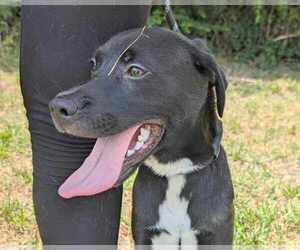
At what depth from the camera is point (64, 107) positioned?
6.88 feet

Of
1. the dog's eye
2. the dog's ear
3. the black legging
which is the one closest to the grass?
the black legging

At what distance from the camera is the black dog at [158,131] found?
7.18 feet

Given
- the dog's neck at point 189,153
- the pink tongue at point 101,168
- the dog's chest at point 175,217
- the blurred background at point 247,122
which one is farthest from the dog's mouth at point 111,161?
the blurred background at point 247,122

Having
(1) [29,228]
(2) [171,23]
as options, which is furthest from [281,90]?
(2) [171,23]

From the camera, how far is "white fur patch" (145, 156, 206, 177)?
8.16 feet

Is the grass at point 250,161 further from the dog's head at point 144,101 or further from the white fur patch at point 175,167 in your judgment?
the dog's head at point 144,101

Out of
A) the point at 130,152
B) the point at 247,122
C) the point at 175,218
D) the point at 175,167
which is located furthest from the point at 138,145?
the point at 247,122

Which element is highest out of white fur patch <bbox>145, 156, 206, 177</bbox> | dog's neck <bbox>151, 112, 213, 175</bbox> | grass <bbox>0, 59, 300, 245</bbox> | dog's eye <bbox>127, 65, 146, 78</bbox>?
dog's eye <bbox>127, 65, 146, 78</bbox>

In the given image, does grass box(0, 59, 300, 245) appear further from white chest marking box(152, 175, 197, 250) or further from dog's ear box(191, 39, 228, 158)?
dog's ear box(191, 39, 228, 158)

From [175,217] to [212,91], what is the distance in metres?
0.45

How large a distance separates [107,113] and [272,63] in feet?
19.4

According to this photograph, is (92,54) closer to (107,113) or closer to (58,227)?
(107,113)

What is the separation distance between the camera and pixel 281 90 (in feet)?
21.9

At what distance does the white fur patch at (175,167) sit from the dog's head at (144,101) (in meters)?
0.03
